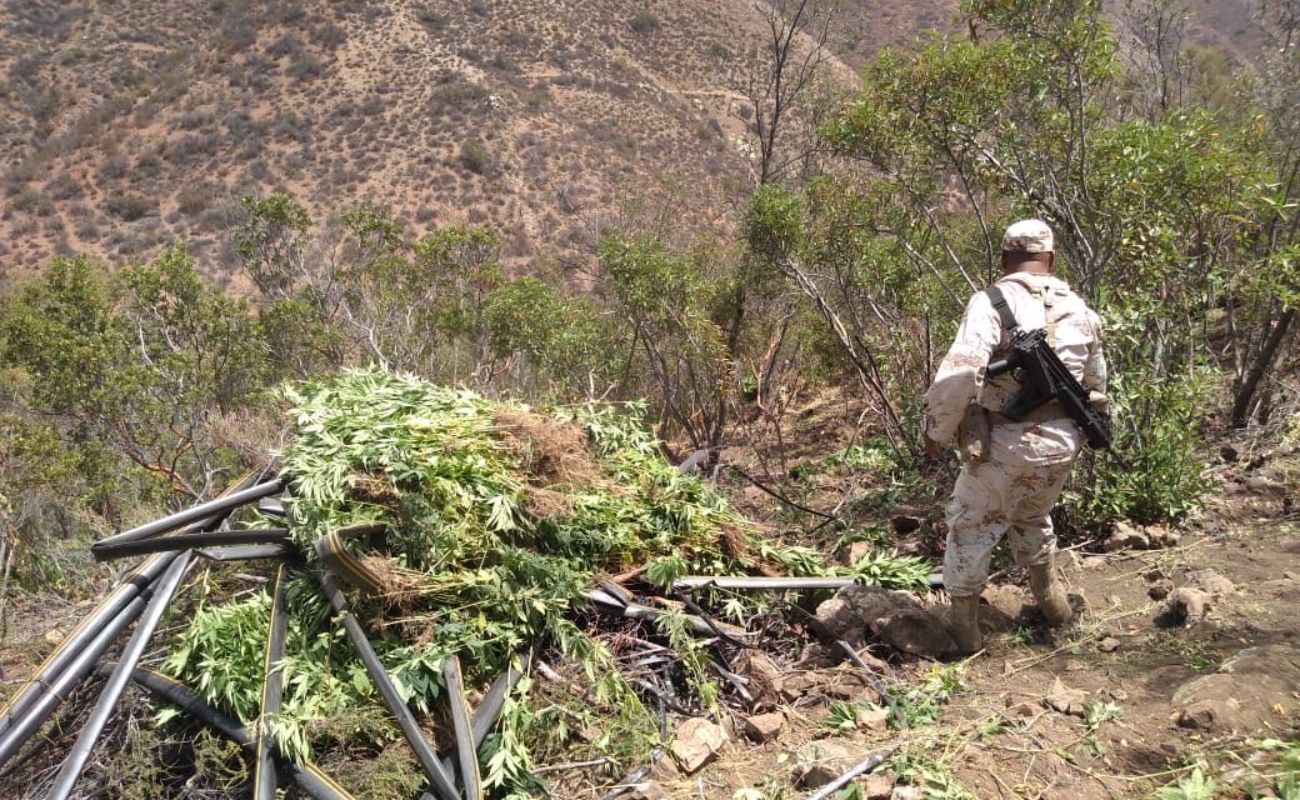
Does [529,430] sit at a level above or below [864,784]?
above

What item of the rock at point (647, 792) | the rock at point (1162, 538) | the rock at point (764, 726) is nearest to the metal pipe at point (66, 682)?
the rock at point (647, 792)

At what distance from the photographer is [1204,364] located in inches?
187

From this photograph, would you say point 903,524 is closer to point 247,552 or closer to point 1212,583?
point 1212,583

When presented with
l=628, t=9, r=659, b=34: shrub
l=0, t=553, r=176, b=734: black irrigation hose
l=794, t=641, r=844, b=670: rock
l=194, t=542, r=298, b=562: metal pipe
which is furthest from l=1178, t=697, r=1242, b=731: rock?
l=628, t=9, r=659, b=34: shrub

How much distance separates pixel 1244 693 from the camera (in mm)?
2508

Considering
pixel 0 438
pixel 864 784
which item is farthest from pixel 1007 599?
pixel 0 438

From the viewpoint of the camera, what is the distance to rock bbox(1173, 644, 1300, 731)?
239cm

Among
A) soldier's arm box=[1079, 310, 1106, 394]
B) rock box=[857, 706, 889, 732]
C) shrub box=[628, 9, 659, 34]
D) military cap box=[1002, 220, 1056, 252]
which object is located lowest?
rock box=[857, 706, 889, 732]

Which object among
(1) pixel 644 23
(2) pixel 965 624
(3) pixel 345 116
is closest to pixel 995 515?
(2) pixel 965 624

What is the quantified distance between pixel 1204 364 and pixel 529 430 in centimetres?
404

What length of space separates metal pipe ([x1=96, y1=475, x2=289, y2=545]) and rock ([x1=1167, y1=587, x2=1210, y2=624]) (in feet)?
12.6

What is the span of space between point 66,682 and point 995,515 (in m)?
3.48

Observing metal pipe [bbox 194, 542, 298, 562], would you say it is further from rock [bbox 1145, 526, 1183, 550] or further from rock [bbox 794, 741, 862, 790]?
rock [bbox 1145, 526, 1183, 550]

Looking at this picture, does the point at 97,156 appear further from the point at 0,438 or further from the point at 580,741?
the point at 580,741
